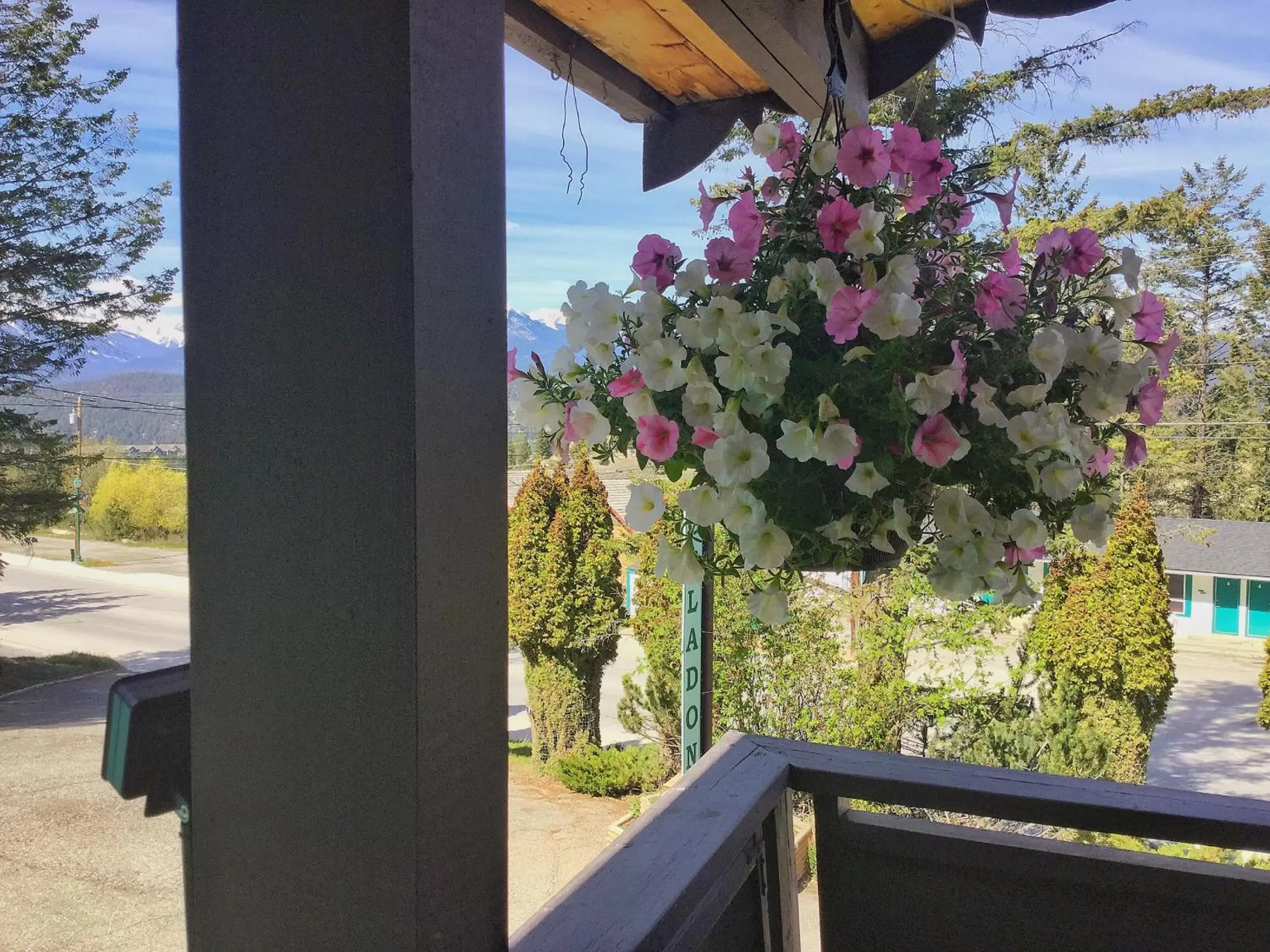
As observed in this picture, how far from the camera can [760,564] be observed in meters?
0.71

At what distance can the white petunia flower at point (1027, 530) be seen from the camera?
2.44ft

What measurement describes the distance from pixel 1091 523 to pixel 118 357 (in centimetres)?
99

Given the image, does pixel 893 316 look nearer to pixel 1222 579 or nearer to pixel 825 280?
pixel 825 280

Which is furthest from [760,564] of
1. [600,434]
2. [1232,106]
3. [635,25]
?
[1232,106]

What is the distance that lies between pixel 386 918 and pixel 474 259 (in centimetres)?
39

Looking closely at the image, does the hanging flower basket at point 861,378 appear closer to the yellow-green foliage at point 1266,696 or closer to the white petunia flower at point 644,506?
the white petunia flower at point 644,506

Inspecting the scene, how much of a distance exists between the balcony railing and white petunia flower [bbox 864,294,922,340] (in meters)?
0.53

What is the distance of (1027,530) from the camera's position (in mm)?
744

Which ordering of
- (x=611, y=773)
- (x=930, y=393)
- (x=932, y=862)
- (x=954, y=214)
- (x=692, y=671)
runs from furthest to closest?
1. (x=611, y=773)
2. (x=692, y=671)
3. (x=932, y=862)
4. (x=954, y=214)
5. (x=930, y=393)

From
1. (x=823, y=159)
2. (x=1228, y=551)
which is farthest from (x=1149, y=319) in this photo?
(x=1228, y=551)

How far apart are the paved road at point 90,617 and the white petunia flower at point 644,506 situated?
0.24m

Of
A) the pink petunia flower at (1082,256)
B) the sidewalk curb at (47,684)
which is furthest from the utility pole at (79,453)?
the pink petunia flower at (1082,256)

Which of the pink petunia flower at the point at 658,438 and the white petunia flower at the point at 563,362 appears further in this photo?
the white petunia flower at the point at 563,362

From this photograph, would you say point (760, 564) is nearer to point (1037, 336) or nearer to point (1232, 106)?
point (1037, 336)
